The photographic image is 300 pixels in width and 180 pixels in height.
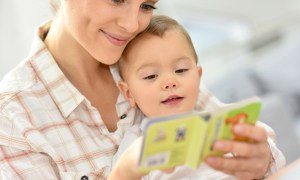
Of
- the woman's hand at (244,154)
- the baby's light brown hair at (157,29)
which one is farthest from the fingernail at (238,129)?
the baby's light brown hair at (157,29)

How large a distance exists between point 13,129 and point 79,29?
36 centimetres

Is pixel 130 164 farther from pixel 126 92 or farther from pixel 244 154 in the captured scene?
pixel 126 92

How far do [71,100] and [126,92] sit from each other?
207mm

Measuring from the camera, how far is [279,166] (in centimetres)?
164

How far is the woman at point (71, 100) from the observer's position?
164 cm

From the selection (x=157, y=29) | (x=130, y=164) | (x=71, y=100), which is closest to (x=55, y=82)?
(x=71, y=100)

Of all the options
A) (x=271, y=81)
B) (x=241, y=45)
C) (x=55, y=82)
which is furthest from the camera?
(x=241, y=45)

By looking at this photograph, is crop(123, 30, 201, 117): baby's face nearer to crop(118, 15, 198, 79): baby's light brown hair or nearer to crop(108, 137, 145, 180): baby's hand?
crop(118, 15, 198, 79): baby's light brown hair

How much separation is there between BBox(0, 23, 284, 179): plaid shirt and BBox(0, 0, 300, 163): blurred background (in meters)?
1.58

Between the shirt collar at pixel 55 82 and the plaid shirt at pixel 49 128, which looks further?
the shirt collar at pixel 55 82

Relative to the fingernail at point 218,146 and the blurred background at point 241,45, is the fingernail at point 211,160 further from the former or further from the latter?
the blurred background at point 241,45

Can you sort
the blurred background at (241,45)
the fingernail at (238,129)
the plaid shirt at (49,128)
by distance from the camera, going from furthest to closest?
the blurred background at (241,45) → the plaid shirt at (49,128) → the fingernail at (238,129)

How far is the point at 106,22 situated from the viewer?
1723 mm

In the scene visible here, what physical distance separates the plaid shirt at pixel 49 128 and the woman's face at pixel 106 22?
0.48ft
